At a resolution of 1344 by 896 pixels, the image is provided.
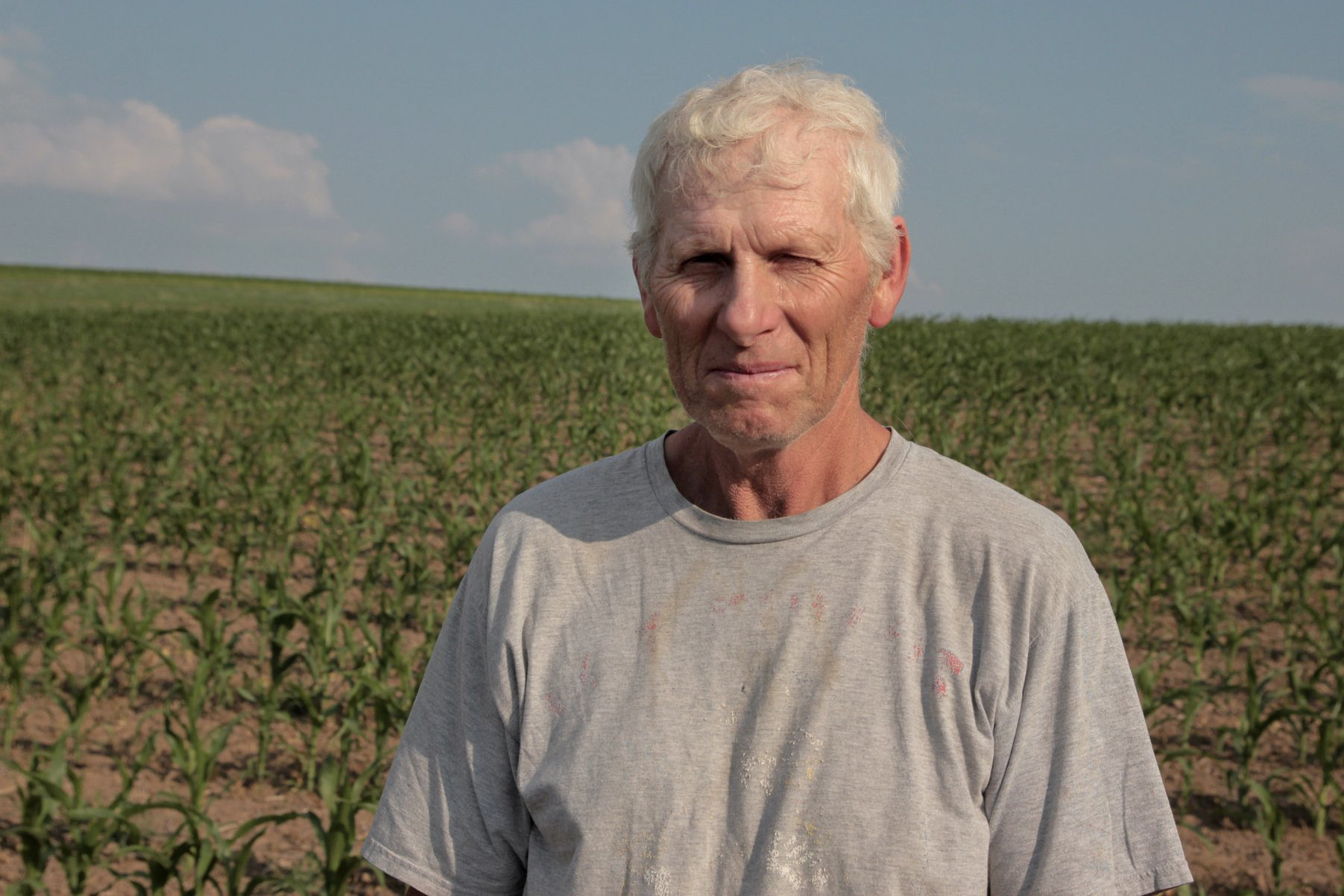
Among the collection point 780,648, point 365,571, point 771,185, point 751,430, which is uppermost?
point 771,185

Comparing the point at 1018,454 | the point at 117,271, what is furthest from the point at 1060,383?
the point at 117,271

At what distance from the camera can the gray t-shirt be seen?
133cm

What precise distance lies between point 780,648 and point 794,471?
0.81ft

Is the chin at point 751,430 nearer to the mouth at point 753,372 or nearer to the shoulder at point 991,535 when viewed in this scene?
the mouth at point 753,372

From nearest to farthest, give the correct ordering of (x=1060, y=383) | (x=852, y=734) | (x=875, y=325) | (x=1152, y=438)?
1. (x=852, y=734)
2. (x=875, y=325)
3. (x=1152, y=438)
4. (x=1060, y=383)

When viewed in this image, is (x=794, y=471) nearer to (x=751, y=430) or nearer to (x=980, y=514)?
(x=751, y=430)

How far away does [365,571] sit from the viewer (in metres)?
6.80

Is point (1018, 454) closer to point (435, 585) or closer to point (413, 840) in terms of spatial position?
point (435, 585)

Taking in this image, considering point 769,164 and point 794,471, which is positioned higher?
point 769,164

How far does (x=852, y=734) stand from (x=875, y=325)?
0.59 m

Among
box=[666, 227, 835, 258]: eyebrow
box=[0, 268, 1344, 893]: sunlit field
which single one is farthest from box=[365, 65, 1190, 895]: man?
box=[0, 268, 1344, 893]: sunlit field

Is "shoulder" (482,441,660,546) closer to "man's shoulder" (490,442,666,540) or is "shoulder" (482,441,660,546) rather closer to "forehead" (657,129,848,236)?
"man's shoulder" (490,442,666,540)

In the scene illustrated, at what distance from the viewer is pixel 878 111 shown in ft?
4.84

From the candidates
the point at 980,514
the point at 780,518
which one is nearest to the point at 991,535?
the point at 980,514
